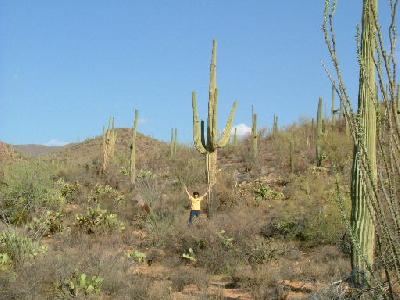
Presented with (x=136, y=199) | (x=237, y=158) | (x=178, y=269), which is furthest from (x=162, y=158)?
(x=178, y=269)

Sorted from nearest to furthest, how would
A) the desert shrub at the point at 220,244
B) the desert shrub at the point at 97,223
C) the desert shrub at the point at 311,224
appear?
the desert shrub at the point at 220,244 → the desert shrub at the point at 311,224 → the desert shrub at the point at 97,223

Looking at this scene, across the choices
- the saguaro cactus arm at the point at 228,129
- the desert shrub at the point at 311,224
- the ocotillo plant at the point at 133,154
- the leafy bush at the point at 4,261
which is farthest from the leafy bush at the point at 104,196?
the leafy bush at the point at 4,261

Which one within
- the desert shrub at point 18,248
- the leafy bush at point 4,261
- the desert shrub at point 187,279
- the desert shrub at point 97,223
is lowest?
the desert shrub at point 187,279

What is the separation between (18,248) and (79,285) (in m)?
1.98

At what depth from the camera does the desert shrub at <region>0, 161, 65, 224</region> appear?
590 inches

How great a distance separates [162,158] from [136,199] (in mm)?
12364

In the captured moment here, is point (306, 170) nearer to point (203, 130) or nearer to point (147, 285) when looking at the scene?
point (203, 130)

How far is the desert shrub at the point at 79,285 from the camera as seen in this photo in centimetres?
701

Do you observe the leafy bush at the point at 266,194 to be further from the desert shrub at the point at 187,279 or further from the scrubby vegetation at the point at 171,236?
the desert shrub at the point at 187,279

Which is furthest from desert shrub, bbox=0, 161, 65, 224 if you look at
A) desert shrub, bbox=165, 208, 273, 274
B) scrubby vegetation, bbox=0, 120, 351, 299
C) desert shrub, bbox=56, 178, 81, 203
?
desert shrub, bbox=165, 208, 273, 274

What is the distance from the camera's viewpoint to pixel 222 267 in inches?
377

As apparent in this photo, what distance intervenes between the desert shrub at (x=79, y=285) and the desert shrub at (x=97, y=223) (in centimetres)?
503

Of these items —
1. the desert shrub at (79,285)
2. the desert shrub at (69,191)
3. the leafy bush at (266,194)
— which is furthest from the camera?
the desert shrub at (69,191)

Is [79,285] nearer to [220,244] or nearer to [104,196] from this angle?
[220,244]
